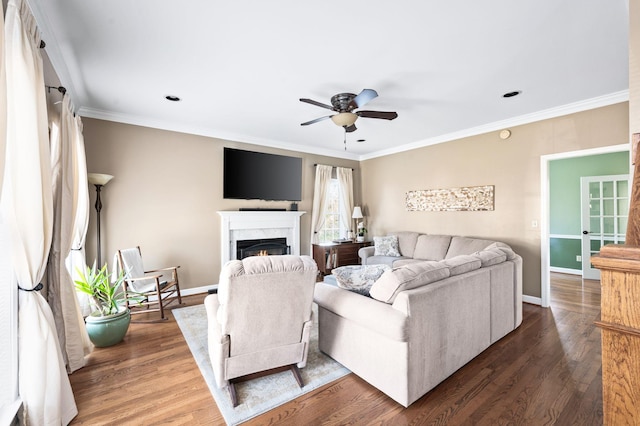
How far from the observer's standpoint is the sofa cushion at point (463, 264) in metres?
2.42

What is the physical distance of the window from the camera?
6.31 meters

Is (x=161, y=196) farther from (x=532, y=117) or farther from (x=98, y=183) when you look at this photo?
(x=532, y=117)

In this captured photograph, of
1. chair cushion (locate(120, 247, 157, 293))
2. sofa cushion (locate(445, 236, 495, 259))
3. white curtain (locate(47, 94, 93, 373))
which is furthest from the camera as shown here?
sofa cushion (locate(445, 236, 495, 259))

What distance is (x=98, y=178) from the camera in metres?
3.65

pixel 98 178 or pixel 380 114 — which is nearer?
pixel 380 114

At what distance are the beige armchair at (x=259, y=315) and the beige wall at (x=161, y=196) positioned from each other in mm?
2650

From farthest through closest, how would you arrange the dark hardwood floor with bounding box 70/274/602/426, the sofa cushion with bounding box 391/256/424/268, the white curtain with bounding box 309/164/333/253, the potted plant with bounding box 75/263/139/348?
the white curtain with bounding box 309/164/333/253 < the sofa cushion with bounding box 391/256/424/268 < the potted plant with bounding box 75/263/139/348 < the dark hardwood floor with bounding box 70/274/602/426

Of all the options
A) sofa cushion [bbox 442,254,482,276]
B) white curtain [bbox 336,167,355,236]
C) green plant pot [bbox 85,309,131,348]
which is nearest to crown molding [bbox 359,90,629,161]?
white curtain [bbox 336,167,355,236]

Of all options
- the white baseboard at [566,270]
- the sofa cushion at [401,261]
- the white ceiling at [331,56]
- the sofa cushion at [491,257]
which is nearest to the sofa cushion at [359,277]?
the sofa cushion at [491,257]

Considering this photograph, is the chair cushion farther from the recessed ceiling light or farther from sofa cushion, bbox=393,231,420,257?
the recessed ceiling light

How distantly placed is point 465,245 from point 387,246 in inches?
52.3

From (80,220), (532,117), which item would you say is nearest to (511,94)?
(532,117)

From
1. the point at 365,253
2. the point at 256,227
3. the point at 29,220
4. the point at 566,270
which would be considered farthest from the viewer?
the point at 566,270

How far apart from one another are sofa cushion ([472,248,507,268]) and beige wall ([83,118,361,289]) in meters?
3.75
